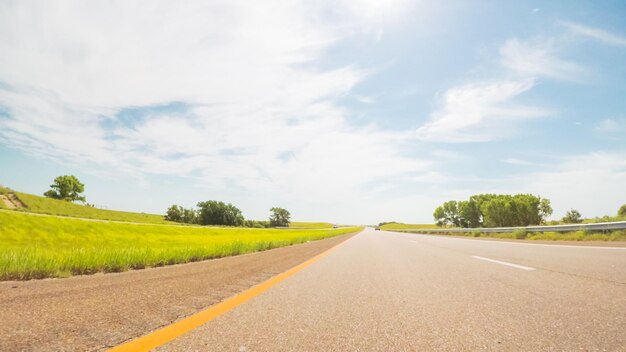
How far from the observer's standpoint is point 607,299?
3.52m

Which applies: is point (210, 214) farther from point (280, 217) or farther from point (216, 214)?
point (280, 217)

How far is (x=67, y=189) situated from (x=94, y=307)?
11049 centimetres

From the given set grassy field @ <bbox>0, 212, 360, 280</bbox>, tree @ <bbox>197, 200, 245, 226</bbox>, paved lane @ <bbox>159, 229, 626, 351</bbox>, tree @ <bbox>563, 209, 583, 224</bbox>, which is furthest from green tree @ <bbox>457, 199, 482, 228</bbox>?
paved lane @ <bbox>159, 229, 626, 351</bbox>

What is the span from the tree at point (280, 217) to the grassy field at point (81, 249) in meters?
127

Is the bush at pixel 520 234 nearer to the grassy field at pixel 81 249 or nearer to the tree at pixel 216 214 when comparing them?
the grassy field at pixel 81 249

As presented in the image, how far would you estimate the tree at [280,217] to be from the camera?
6388 inches

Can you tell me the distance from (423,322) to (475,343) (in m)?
0.63

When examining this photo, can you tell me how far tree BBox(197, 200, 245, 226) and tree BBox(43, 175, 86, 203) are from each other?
33.3 metres

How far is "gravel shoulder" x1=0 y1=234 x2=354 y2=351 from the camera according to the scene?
2420 millimetres

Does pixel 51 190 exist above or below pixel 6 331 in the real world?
above

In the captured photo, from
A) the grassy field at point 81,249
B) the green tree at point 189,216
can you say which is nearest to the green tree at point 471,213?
the green tree at point 189,216

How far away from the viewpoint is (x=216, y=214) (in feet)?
345

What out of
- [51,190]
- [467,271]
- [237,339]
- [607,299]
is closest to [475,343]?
[237,339]

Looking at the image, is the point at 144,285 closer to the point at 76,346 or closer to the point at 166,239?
the point at 76,346
